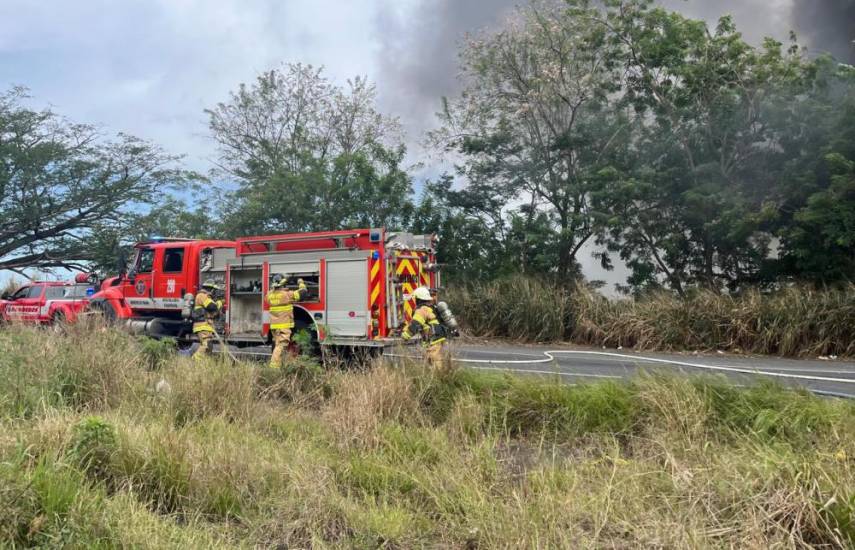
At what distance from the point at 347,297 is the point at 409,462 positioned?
582cm

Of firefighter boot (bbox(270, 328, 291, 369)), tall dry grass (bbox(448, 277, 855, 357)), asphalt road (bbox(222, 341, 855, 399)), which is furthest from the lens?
tall dry grass (bbox(448, 277, 855, 357))

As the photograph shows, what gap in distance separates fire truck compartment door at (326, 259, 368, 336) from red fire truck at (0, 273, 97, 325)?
9921 mm

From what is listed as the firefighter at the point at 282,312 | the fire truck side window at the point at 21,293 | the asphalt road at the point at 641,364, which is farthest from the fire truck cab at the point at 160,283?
the fire truck side window at the point at 21,293

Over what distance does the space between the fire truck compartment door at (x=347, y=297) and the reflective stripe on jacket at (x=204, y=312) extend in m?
1.96

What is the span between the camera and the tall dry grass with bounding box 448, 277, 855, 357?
1334 cm

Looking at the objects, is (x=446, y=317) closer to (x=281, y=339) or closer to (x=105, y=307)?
(x=281, y=339)

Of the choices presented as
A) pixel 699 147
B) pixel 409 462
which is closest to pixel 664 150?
pixel 699 147

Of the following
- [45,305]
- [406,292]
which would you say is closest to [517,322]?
[406,292]

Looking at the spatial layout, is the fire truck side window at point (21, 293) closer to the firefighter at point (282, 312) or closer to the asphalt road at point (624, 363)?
the asphalt road at point (624, 363)

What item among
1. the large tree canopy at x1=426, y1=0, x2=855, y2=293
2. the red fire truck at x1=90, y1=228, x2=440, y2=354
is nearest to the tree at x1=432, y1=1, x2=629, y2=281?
the large tree canopy at x1=426, y1=0, x2=855, y2=293

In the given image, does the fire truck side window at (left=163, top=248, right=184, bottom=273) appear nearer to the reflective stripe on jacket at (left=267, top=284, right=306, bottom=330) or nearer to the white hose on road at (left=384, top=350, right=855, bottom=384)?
the reflective stripe on jacket at (left=267, top=284, right=306, bottom=330)

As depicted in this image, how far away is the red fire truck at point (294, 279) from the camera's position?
1006 cm

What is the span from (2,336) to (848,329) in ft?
49.9

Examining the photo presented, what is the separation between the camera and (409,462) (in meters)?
4.50
